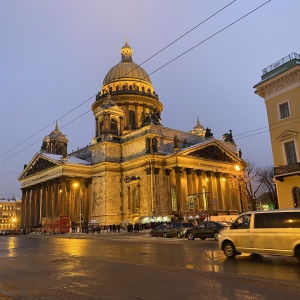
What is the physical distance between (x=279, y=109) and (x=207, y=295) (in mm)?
24787

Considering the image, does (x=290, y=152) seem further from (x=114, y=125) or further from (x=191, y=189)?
(x=114, y=125)

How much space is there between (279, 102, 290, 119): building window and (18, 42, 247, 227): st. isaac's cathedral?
25.2 meters

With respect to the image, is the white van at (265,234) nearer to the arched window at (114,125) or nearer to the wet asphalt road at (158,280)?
the wet asphalt road at (158,280)

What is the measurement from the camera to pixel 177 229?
30578 mm

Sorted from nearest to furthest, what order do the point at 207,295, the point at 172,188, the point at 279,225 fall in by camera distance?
the point at 207,295
the point at 279,225
the point at 172,188

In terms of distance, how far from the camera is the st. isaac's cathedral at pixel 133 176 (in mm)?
54406

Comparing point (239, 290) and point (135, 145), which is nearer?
point (239, 290)

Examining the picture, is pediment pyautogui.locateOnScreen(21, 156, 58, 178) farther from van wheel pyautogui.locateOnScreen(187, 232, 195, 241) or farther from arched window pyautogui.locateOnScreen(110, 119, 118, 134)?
van wheel pyautogui.locateOnScreen(187, 232, 195, 241)

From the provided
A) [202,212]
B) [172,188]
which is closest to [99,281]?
[202,212]

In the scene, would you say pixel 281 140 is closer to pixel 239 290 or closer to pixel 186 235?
pixel 186 235

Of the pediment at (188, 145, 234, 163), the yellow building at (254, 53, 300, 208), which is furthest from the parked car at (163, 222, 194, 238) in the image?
the pediment at (188, 145, 234, 163)

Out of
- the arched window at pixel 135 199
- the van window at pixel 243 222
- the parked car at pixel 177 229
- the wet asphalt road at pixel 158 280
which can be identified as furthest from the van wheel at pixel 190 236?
the arched window at pixel 135 199

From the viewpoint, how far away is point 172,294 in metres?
7.27

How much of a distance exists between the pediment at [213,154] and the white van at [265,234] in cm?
4266
